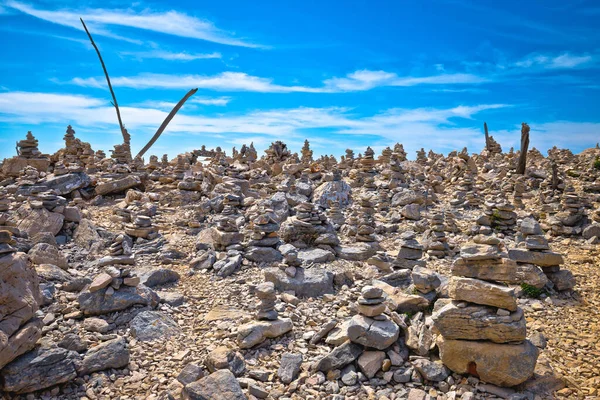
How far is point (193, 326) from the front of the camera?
9180mm

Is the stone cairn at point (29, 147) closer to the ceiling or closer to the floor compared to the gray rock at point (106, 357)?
closer to the ceiling

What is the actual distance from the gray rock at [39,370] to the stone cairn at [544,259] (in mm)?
12181

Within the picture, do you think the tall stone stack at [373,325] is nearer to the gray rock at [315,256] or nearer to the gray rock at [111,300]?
the gray rock at [315,256]

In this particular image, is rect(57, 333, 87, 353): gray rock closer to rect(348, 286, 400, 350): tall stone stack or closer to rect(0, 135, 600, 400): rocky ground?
rect(0, 135, 600, 400): rocky ground

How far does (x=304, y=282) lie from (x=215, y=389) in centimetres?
488

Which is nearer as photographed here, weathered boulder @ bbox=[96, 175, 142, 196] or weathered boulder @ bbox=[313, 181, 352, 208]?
weathered boulder @ bbox=[96, 175, 142, 196]

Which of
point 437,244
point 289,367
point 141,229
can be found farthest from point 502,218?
point 141,229

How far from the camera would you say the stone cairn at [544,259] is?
37.0ft

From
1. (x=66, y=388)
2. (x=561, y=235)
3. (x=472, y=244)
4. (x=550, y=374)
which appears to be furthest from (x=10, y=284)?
(x=561, y=235)

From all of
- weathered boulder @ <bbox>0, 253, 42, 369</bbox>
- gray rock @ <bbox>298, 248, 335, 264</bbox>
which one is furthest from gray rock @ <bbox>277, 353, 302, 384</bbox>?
gray rock @ <bbox>298, 248, 335, 264</bbox>

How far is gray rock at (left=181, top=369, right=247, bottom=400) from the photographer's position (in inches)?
251

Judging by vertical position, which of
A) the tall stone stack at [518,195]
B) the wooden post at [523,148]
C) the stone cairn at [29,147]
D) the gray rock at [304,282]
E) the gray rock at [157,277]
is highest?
the wooden post at [523,148]

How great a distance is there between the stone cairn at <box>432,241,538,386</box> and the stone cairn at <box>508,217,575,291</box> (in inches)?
204

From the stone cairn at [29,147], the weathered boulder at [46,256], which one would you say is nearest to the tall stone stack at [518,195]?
the weathered boulder at [46,256]
